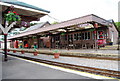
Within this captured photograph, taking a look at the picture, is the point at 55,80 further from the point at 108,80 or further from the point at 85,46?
the point at 85,46

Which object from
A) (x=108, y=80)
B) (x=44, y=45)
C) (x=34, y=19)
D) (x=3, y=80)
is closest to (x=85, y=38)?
(x=34, y=19)

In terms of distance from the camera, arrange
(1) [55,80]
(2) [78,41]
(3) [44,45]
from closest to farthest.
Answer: (1) [55,80] < (2) [78,41] < (3) [44,45]

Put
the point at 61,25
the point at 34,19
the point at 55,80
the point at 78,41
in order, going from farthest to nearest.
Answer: the point at 78,41
the point at 61,25
the point at 34,19
the point at 55,80

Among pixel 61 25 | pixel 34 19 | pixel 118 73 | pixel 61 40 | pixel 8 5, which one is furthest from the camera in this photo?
pixel 61 40

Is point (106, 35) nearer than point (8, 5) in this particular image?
No

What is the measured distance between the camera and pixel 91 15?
10.9 metres

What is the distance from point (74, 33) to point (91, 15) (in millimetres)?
8017

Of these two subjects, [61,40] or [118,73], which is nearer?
[118,73]

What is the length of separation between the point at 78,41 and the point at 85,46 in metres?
1.82

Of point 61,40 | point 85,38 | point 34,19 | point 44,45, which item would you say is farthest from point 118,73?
point 44,45

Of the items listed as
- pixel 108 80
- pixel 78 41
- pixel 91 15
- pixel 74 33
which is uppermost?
pixel 91 15

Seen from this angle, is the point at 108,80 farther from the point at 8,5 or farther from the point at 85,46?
the point at 85,46

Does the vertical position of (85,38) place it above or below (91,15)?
below

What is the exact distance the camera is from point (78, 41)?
18.1 meters
